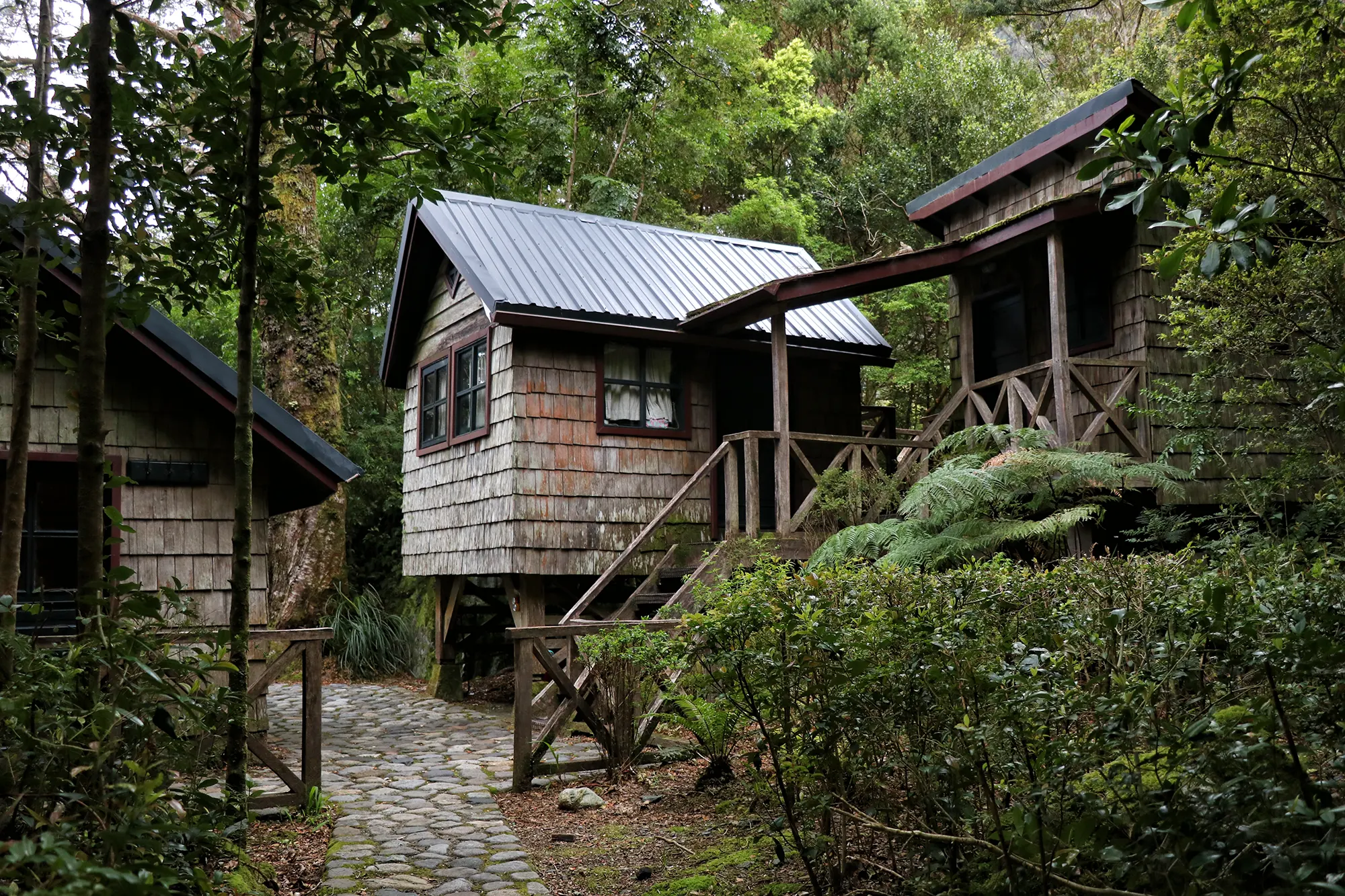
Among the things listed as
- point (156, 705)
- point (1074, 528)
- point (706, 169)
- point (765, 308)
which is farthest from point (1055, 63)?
point (156, 705)

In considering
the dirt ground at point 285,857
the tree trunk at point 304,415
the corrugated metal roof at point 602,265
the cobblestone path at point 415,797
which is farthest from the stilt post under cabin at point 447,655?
the dirt ground at point 285,857

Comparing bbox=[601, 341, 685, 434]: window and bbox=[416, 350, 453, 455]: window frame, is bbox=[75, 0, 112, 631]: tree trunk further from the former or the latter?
bbox=[416, 350, 453, 455]: window frame

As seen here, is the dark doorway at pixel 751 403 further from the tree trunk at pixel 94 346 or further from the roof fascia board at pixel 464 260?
the tree trunk at pixel 94 346

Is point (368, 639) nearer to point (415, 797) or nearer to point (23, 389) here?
point (415, 797)

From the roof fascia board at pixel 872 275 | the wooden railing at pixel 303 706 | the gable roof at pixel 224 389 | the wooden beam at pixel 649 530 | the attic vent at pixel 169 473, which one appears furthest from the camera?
the wooden beam at pixel 649 530

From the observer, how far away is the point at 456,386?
1370cm

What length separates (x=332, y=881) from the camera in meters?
5.12

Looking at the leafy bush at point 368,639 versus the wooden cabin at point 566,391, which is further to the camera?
the leafy bush at point 368,639

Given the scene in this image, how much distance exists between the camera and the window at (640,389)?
12.5 meters

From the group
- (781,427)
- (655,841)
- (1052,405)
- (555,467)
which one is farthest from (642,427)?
(655,841)

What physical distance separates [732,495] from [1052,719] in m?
7.62

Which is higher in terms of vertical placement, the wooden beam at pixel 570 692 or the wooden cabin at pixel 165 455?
the wooden cabin at pixel 165 455

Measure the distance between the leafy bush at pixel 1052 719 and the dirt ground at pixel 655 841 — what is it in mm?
327

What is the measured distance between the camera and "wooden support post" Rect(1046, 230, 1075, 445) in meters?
9.84
